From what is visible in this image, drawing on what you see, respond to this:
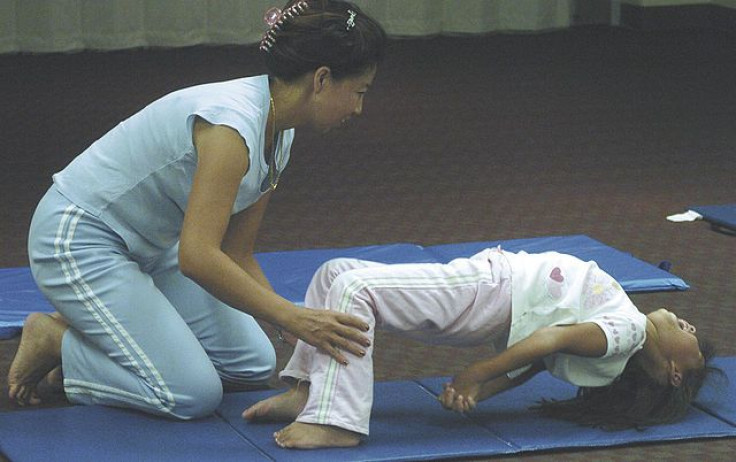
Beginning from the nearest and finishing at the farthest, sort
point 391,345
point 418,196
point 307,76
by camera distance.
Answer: point 307,76 < point 391,345 < point 418,196

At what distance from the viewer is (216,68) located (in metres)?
7.52

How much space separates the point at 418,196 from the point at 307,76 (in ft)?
7.57

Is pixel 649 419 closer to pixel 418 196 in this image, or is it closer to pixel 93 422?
pixel 93 422

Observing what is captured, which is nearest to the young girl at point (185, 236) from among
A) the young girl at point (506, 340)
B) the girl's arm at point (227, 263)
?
the girl's arm at point (227, 263)

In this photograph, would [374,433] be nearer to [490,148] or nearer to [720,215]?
[720,215]

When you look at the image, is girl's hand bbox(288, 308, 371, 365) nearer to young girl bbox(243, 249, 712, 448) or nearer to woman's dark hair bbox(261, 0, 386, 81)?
young girl bbox(243, 249, 712, 448)

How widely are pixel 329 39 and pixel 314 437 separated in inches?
27.7

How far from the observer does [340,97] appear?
8.79 feet

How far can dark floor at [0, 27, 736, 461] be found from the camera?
167 inches

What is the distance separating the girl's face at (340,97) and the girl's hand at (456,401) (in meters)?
0.53

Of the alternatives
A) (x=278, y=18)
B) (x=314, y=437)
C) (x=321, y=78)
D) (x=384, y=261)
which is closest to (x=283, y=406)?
(x=314, y=437)

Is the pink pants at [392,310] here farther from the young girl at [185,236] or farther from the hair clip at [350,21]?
the hair clip at [350,21]

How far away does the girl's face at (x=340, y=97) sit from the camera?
105 inches

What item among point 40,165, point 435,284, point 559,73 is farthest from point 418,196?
point 559,73
